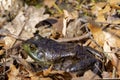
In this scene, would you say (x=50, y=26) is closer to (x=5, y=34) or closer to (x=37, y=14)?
(x=37, y=14)

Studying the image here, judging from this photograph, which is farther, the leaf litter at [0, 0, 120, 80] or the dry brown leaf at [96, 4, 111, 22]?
the dry brown leaf at [96, 4, 111, 22]

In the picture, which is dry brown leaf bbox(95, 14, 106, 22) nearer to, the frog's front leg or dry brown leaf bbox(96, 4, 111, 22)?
dry brown leaf bbox(96, 4, 111, 22)

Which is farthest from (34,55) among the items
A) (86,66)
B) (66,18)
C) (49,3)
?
(49,3)

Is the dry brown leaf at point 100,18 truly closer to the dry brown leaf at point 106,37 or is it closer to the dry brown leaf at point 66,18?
the dry brown leaf at point 66,18

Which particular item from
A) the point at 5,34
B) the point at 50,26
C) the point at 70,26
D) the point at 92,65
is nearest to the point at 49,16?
the point at 50,26

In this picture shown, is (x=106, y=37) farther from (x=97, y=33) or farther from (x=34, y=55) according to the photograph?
(x=34, y=55)

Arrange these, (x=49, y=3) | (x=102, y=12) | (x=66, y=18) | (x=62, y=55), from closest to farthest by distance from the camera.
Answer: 1. (x=62, y=55)
2. (x=66, y=18)
3. (x=102, y=12)
4. (x=49, y=3)

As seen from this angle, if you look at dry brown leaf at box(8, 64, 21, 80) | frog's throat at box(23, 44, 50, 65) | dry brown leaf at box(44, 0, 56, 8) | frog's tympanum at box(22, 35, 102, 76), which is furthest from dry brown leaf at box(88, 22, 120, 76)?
dry brown leaf at box(44, 0, 56, 8)
